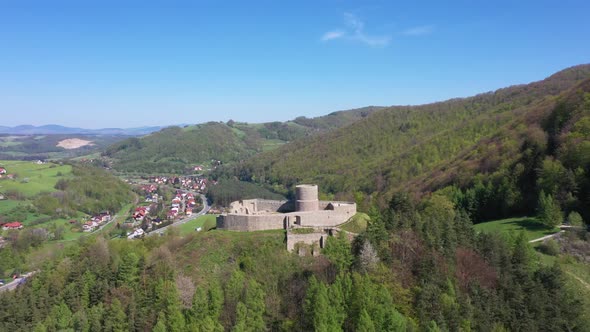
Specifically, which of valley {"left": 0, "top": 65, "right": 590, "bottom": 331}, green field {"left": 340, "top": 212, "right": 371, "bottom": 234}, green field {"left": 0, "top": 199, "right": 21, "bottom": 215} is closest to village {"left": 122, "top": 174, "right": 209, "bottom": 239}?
green field {"left": 0, "top": 199, "right": 21, "bottom": 215}

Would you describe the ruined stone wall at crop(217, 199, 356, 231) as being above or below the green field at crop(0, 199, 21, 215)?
above

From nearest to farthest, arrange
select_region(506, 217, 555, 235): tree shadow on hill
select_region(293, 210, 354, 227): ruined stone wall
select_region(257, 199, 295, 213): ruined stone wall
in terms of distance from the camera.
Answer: select_region(293, 210, 354, 227): ruined stone wall < select_region(506, 217, 555, 235): tree shadow on hill < select_region(257, 199, 295, 213): ruined stone wall

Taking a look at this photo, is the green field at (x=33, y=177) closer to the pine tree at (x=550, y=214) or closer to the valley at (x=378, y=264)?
the valley at (x=378, y=264)

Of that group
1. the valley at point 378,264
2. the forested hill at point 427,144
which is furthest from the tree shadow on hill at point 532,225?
the forested hill at point 427,144

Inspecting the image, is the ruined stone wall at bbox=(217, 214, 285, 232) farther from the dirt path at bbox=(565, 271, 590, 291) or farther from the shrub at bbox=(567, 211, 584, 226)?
the shrub at bbox=(567, 211, 584, 226)

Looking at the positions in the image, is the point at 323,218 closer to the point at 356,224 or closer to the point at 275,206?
the point at 356,224

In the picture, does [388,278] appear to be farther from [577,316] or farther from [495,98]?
[495,98]

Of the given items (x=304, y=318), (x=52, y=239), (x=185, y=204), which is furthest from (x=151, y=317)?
(x=185, y=204)
